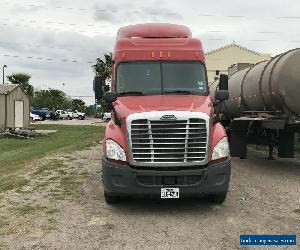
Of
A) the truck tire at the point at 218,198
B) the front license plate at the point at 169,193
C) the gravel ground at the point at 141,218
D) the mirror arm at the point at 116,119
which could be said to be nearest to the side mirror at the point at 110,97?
the mirror arm at the point at 116,119

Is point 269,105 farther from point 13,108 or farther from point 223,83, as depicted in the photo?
point 13,108

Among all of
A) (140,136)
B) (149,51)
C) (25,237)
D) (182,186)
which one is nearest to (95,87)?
(149,51)

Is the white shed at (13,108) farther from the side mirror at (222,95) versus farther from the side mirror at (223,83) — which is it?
the side mirror at (222,95)

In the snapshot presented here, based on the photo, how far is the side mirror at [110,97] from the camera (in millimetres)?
9054

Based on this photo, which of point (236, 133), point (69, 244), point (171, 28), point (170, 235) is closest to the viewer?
point (69, 244)

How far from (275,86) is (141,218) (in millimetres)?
6188

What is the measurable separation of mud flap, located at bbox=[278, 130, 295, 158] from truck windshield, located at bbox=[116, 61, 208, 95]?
5.12m

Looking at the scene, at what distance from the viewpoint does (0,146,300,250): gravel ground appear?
21.3ft

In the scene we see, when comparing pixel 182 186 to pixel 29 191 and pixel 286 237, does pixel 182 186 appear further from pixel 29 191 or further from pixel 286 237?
pixel 29 191

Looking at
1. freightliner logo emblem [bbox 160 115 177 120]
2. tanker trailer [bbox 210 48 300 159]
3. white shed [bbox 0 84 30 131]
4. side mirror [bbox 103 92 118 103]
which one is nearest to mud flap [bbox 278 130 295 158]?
tanker trailer [bbox 210 48 300 159]

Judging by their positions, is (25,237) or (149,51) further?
(149,51)

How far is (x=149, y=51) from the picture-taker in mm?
9602

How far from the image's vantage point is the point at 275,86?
12211mm

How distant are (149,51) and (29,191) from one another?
155 inches
